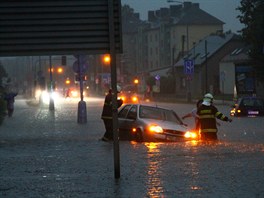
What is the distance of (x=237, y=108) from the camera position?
42094mm

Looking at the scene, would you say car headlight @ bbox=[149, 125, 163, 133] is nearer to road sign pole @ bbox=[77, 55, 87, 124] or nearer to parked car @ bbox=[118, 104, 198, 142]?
parked car @ bbox=[118, 104, 198, 142]

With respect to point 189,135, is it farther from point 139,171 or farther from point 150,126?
point 139,171

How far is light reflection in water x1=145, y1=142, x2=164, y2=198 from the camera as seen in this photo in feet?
33.7

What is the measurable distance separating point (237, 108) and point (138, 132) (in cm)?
2231

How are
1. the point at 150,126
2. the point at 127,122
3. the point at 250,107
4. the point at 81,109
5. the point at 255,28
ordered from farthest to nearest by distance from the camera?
the point at 255,28, the point at 250,107, the point at 81,109, the point at 127,122, the point at 150,126

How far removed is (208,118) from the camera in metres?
18.2

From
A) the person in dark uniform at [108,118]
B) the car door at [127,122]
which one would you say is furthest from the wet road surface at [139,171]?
the person in dark uniform at [108,118]

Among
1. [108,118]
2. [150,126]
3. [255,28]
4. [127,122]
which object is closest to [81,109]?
[108,118]

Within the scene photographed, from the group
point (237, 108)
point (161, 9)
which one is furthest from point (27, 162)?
point (161, 9)

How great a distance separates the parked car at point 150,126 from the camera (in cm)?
2027

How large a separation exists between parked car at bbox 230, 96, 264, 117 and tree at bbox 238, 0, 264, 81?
22.7 m

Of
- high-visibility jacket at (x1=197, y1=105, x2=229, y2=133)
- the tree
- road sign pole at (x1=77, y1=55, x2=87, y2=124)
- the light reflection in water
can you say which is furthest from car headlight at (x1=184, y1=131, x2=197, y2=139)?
the tree

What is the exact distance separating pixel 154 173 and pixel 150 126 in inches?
324

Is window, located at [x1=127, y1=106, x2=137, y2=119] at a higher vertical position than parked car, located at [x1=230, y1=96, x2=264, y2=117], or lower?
higher
